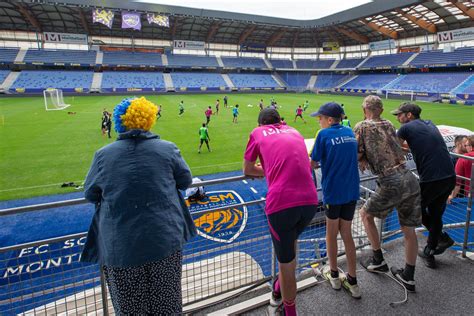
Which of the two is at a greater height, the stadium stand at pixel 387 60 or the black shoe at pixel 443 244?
the stadium stand at pixel 387 60

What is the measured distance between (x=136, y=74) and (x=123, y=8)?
52.7 feet

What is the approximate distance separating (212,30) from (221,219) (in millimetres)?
58880

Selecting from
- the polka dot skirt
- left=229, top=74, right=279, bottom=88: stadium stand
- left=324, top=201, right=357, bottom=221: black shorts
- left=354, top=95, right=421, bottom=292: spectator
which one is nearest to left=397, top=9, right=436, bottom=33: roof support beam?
left=229, top=74, right=279, bottom=88: stadium stand

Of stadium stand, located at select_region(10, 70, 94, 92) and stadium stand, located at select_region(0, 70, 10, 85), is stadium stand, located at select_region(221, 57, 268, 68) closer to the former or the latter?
stadium stand, located at select_region(10, 70, 94, 92)

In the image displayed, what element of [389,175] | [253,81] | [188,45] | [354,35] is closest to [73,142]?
[389,175]

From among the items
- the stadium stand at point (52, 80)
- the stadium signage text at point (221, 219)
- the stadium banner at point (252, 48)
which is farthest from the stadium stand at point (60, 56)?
the stadium signage text at point (221, 219)

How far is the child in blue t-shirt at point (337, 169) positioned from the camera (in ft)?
10.3

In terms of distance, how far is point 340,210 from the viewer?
3.29 metres

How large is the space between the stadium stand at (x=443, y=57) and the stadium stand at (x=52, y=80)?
59430 millimetres

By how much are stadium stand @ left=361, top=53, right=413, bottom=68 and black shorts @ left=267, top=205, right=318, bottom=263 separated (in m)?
65.9

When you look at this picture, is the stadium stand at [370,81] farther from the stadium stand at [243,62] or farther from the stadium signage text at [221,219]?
the stadium signage text at [221,219]

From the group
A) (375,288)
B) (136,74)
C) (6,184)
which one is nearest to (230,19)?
(136,74)

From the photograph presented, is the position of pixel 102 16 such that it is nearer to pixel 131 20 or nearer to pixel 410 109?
pixel 131 20

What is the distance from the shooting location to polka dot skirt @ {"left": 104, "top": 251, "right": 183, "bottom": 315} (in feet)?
6.92
